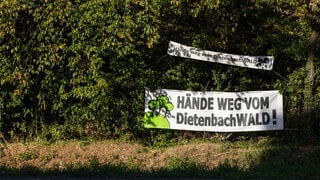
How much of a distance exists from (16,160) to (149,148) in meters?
3.13

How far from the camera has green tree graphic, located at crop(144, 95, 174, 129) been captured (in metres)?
13.5

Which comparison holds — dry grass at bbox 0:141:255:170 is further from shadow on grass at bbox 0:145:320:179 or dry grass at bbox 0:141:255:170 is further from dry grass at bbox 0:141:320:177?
shadow on grass at bbox 0:145:320:179

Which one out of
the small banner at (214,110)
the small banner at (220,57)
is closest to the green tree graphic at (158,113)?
the small banner at (214,110)

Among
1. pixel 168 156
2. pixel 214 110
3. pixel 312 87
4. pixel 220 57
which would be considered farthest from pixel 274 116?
pixel 168 156

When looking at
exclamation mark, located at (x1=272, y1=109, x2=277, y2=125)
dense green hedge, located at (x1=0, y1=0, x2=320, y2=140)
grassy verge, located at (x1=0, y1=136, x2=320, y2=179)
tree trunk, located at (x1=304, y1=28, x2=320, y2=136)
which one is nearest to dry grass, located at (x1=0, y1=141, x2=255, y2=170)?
grassy verge, located at (x1=0, y1=136, x2=320, y2=179)

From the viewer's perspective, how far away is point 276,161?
1181cm

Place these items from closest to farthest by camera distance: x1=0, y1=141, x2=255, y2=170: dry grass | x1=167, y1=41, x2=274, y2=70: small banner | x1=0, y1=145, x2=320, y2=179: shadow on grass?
x1=0, y1=145, x2=320, y2=179: shadow on grass
x1=0, y1=141, x2=255, y2=170: dry grass
x1=167, y1=41, x2=274, y2=70: small banner

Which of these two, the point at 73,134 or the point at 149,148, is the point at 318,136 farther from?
the point at 73,134

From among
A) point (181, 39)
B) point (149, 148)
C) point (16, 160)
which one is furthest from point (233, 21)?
point (16, 160)

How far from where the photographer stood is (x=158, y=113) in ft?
44.3

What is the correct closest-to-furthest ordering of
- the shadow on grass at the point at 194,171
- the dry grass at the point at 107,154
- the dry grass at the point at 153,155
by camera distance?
the shadow on grass at the point at 194,171 → the dry grass at the point at 153,155 → the dry grass at the point at 107,154

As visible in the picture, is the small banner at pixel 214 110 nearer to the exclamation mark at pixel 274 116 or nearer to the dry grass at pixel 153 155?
the exclamation mark at pixel 274 116

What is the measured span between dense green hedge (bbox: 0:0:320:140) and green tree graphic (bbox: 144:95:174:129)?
248 millimetres

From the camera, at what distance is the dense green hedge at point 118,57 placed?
12.5 meters
